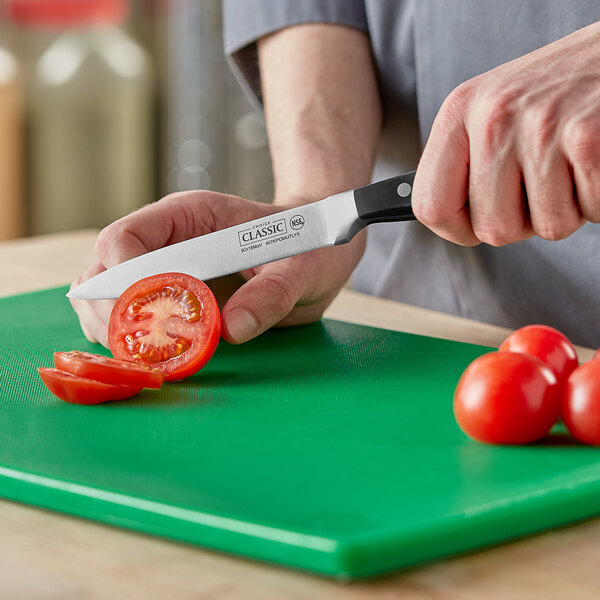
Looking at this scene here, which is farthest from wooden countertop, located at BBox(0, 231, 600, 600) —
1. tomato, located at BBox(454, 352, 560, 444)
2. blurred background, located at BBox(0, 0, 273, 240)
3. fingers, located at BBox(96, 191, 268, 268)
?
blurred background, located at BBox(0, 0, 273, 240)

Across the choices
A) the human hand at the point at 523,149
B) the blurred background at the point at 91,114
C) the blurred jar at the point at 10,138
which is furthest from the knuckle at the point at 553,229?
the blurred jar at the point at 10,138

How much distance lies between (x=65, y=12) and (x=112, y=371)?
147 inches

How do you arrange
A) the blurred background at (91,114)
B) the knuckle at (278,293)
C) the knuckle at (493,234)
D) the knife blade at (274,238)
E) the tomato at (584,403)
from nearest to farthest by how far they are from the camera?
the tomato at (584,403) → the knuckle at (493,234) → the knife blade at (274,238) → the knuckle at (278,293) → the blurred background at (91,114)

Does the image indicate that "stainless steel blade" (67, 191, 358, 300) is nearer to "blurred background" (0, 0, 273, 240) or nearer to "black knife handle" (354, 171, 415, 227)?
"black knife handle" (354, 171, 415, 227)

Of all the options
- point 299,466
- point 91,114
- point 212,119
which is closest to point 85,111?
point 91,114

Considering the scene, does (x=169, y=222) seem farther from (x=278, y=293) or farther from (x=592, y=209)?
(x=592, y=209)

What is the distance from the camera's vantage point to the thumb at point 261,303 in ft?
4.30

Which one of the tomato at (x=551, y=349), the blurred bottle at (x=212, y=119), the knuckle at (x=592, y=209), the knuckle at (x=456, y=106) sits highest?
the blurred bottle at (x=212, y=119)

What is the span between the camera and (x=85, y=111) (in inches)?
176

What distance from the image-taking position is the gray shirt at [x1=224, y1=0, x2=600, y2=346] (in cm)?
A: 156

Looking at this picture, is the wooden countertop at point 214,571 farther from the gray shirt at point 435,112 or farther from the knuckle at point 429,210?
the gray shirt at point 435,112

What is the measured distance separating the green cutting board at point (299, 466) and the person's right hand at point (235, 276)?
77 mm

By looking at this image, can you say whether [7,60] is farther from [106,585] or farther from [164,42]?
[106,585]

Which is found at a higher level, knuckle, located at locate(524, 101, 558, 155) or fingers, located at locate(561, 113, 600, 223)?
knuckle, located at locate(524, 101, 558, 155)
